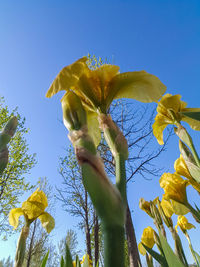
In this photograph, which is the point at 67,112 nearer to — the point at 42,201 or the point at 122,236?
the point at 122,236

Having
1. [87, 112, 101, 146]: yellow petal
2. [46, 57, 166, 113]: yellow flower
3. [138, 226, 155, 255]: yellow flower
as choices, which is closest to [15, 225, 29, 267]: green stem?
[87, 112, 101, 146]: yellow petal

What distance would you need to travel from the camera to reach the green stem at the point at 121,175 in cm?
37

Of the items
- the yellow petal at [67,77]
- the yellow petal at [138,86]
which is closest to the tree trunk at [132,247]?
the yellow petal at [138,86]

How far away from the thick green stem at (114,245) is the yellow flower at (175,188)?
3.47 feet

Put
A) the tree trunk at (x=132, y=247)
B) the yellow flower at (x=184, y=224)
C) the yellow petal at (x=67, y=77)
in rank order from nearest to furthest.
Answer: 1. the yellow petal at (x=67, y=77)
2. the yellow flower at (x=184, y=224)
3. the tree trunk at (x=132, y=247)

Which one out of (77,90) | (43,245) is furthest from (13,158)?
(77,90)

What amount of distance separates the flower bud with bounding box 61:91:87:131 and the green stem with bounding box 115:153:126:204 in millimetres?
126

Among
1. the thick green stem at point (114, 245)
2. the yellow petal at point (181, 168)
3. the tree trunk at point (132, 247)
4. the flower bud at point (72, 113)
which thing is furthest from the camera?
the tree trunk at point (132, 247)

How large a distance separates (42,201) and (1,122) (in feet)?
24.6

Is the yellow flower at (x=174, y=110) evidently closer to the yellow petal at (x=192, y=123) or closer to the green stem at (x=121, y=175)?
the yellow petal at (x=192, y=123)

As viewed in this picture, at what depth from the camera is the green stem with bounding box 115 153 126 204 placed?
1.20 ft

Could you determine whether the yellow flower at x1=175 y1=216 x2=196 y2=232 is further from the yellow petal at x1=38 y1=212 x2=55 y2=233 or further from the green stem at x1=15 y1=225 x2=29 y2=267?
the green stem at x1=15 y1=225 x2=29 y2=267

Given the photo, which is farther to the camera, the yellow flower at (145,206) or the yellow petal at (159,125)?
the yellow flower at (145,206)

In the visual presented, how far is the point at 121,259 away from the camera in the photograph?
0.91 ft
